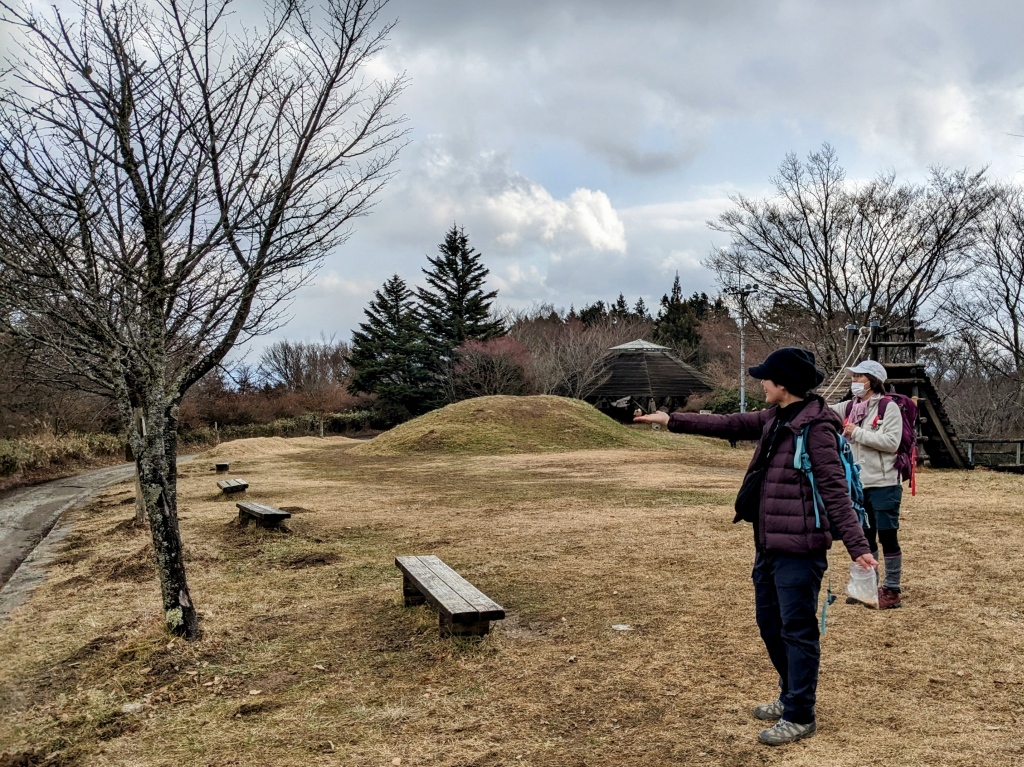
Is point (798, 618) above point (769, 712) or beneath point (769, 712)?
above

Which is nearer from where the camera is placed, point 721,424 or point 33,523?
point 721,424

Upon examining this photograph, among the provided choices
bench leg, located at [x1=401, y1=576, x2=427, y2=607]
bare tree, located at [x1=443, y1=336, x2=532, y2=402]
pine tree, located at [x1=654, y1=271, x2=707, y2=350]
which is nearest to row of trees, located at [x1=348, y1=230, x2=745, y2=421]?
bare tree, located at [x1=443, y1=336, x2=532, y2=402]

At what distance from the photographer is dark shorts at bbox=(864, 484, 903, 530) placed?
5.59m

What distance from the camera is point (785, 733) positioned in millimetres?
3475

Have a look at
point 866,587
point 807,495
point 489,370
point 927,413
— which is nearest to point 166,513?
point 807,495

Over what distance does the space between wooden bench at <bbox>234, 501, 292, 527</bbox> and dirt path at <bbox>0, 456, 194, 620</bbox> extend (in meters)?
2.24

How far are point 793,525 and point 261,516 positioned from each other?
7.53 metres

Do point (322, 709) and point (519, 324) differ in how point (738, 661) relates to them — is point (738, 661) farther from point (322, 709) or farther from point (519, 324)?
point (519, 324)

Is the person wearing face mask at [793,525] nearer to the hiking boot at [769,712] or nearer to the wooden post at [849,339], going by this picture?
the hiking boot at [769,712]

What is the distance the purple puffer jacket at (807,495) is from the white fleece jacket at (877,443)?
2.16 m

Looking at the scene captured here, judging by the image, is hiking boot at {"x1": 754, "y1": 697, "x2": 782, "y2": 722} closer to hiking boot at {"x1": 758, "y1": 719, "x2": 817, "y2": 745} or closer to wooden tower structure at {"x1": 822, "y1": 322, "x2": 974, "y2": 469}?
hiking boot at {"x1": 758, "y1": 719, "x2": 817, "y2": 745}

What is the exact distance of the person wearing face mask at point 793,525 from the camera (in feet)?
11.2

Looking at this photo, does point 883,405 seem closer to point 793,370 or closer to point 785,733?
point 793,370

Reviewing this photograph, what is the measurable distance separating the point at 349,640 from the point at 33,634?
258 centimetres
